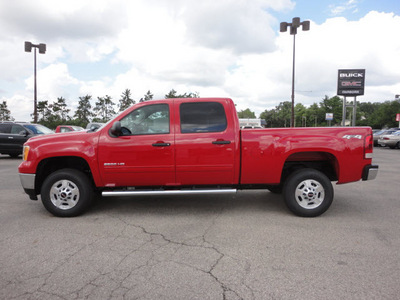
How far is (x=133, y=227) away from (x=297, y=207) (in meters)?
2.54

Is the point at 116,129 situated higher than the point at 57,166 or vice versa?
the point at 116,129

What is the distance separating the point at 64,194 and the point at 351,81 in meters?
41.1

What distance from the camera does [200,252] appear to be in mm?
3400

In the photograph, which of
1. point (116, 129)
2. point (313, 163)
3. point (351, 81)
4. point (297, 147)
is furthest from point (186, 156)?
point (351, 81)

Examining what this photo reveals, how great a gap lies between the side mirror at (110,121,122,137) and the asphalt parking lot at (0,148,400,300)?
134 centimetres

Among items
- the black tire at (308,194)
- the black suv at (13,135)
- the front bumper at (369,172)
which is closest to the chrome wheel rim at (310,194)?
the black tire at (308,194)

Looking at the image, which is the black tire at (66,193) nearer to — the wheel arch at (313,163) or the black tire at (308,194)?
the black tire at (308,194)

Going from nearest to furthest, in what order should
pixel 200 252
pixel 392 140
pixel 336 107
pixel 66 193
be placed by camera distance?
pixel 200 252 < pixel 66 193 < pixel 392 140 < pixel 336 107

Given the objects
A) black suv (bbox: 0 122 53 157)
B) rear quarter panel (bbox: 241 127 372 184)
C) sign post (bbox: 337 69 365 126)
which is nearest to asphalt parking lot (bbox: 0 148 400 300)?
rear quarter panel (bbox: 241 127 372 184)

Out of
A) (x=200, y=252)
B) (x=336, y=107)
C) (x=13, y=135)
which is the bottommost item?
(x=200, y=252)

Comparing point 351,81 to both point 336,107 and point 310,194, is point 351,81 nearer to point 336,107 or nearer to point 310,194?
point 310,194

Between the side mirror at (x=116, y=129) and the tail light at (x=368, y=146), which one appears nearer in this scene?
the side mirror at (x=116, y=129)

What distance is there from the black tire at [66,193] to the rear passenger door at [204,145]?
1509 mm

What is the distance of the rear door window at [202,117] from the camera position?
15.4ft
